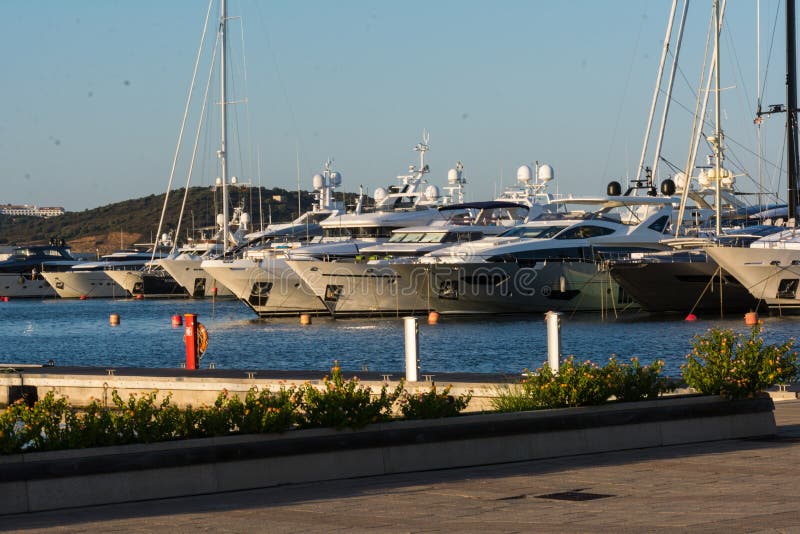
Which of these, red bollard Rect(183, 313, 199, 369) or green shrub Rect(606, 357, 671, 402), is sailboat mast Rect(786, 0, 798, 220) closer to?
red bollard Rect(183, 313, 199, 369)

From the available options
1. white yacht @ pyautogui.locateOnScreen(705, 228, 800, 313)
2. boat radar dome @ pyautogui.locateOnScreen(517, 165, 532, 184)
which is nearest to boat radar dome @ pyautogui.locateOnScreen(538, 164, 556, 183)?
boat radar dome @ pyautogui.locateOnScreen(517, 165, 532, 184)

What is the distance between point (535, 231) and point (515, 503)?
49.2 metres

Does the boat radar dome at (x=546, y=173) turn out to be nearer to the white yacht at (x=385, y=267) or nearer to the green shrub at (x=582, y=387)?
the white yacht at (x=385, y=267)

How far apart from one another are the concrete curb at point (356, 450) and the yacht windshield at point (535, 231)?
44.8 metres

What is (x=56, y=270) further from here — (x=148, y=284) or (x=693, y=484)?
(x=693, y=484)

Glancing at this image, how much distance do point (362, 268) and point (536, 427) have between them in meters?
45.2

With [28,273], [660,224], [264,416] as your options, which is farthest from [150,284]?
[264,416]

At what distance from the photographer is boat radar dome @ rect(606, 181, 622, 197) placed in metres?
60.5

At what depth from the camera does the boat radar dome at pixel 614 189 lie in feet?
198

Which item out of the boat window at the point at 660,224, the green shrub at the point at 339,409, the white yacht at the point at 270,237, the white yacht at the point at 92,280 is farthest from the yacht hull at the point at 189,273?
the green shrub at the point at 339,409

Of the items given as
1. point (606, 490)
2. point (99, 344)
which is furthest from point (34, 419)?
point (99, 344)

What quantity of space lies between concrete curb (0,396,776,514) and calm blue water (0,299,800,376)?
18.2m

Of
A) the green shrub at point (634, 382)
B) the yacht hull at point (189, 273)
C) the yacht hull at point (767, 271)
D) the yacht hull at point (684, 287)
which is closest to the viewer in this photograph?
the green shrub at point (634, 382)

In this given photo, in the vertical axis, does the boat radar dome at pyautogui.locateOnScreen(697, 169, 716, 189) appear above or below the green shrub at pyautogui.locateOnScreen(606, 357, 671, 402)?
above
